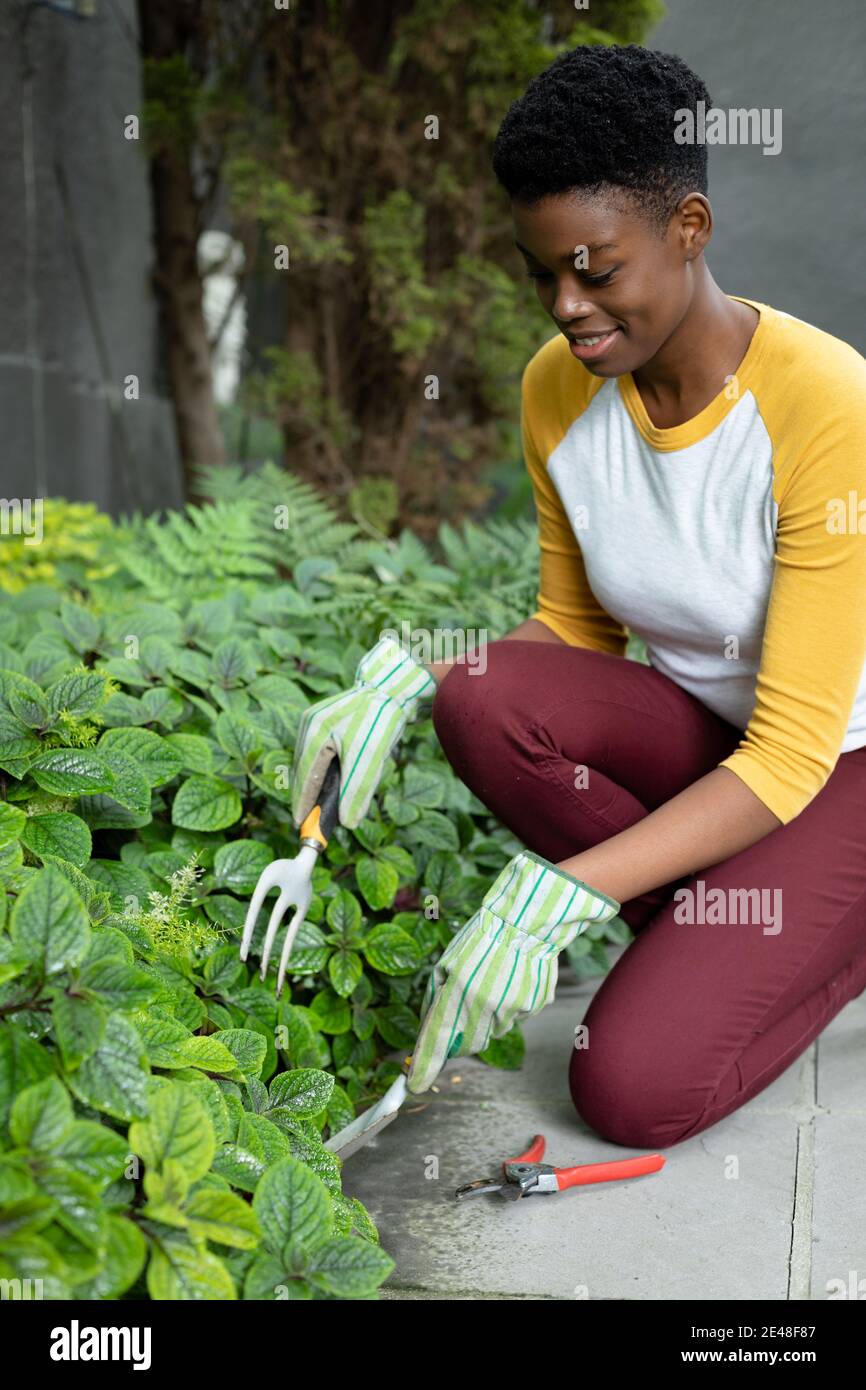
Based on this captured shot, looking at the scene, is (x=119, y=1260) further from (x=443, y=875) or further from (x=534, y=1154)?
(x=443, y=875)

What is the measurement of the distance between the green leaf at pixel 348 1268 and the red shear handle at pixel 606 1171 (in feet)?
1.55

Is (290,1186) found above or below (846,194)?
below

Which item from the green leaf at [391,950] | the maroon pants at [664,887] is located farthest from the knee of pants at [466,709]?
the green leaf at [391,950]

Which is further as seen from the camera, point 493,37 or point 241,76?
point 241,76

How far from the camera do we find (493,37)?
3686 mm

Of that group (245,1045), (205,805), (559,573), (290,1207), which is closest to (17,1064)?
(290,1207)

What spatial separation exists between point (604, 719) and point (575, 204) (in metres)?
0.72

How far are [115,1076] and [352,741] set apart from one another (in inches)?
27.0

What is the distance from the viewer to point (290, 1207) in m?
1.21

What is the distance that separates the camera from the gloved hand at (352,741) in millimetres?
1744

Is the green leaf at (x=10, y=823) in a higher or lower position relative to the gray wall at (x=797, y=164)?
lower

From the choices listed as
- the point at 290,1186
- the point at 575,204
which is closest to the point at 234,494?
the point at 575,204

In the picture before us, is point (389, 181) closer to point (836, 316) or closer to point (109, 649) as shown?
point (836, 316)

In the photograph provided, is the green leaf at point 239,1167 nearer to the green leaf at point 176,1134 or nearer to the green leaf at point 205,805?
the green leaf at point 176,1134
